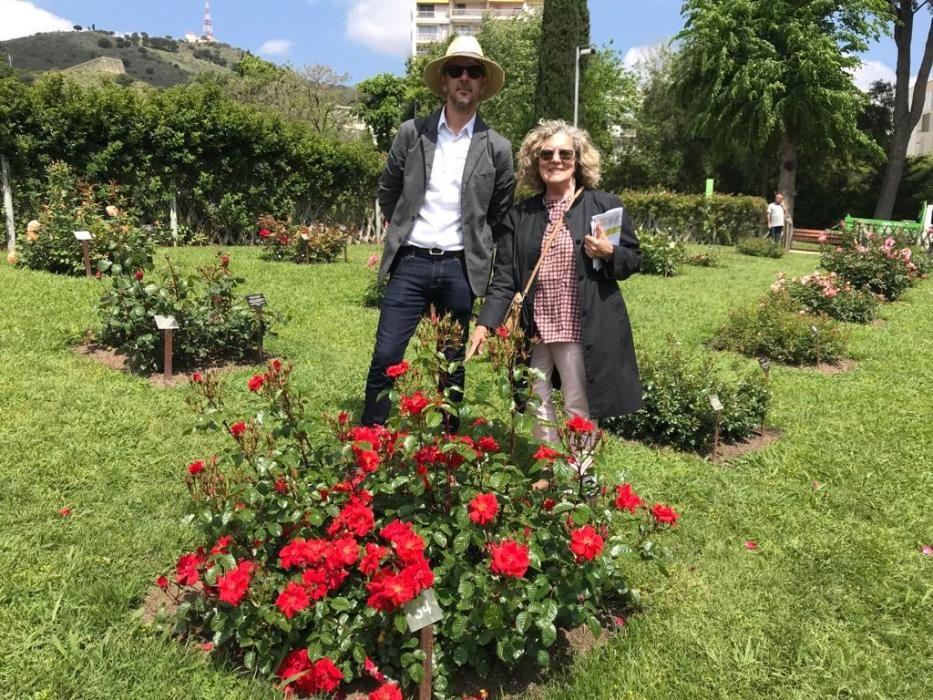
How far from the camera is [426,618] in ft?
5.77

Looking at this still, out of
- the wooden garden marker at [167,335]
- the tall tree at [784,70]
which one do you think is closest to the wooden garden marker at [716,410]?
the wooden garden marker at [167,335]

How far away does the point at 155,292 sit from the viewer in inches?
189

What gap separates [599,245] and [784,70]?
25289 millimetres

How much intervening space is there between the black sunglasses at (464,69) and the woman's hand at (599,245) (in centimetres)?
94

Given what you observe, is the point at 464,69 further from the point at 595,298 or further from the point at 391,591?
the point at 391,591

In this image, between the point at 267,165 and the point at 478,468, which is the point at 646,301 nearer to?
the point at 478,468

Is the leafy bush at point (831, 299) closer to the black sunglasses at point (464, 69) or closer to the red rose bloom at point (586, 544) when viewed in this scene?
the black sunglasses at point (464, 69)

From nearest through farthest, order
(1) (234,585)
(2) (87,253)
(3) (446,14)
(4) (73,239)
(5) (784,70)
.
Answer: (1) (234,585), (2) (87,253), (4) (73,239), (5) (784,70), (3) (446,14)

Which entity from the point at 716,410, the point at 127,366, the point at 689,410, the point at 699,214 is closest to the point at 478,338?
the point at 716,410

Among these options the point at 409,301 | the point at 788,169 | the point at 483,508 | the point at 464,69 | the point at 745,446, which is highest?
the point at 788,169

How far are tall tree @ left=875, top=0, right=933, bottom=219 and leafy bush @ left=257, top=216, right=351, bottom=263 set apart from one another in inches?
884

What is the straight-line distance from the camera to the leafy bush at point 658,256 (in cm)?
1167

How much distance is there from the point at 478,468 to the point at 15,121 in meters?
11.1

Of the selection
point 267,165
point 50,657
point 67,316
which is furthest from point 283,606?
point 267,165
